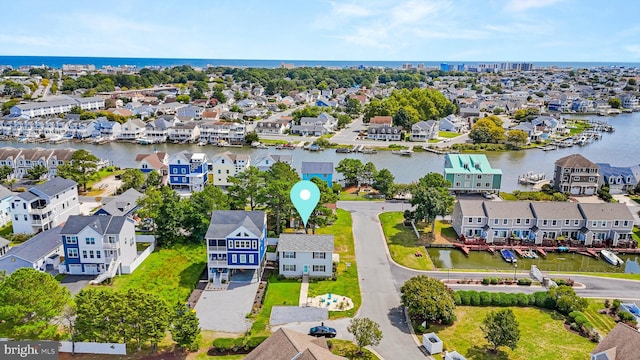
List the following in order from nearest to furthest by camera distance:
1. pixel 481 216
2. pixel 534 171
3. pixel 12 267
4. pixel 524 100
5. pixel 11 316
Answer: pixel 11 316 → pixel 12 267 → pixel 481 216 → pixel 534 171 → pixel 524 100

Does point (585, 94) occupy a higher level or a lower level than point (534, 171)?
higher

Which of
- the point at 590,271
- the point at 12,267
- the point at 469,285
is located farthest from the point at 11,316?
the point at 590,271

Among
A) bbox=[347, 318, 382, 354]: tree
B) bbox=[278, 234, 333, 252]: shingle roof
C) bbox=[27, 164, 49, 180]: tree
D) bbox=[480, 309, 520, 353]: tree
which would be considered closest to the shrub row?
bbox=[480, 309, 520, 353]: tree

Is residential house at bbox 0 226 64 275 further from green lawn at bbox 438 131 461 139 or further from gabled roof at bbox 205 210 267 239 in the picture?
green lawn at bbox 438 131 461 139

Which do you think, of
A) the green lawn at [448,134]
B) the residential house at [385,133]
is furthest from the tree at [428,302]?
the green lawn at [448,134]

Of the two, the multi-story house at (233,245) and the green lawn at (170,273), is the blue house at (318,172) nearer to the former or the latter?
the green lawn at (170,273)

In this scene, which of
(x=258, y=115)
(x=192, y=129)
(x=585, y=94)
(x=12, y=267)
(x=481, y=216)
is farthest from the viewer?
(x=585, y=94)

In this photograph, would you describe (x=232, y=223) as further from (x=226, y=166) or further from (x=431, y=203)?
(x=226, y=166)

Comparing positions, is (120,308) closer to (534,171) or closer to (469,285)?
(469,285)
